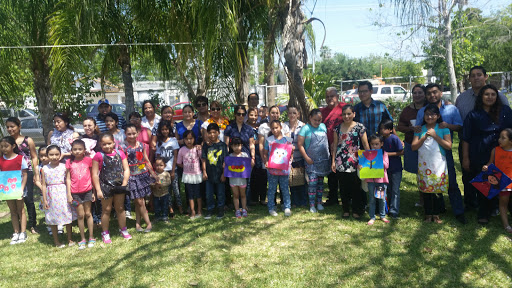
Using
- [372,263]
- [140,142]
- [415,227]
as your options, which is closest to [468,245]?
[415,227]

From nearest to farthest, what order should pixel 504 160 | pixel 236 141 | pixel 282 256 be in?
1. pixel 282 256
2. pixel 504 160
3. pixel 236 141

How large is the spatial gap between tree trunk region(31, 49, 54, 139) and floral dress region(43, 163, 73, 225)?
2.93 m

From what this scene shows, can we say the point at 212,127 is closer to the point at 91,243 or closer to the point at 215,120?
the point at 215,120

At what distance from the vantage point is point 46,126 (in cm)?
771

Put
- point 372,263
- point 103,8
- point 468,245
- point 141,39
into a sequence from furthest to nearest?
1. point 141,39
2. point 103,8
3. point 468,245
4. point 372,263

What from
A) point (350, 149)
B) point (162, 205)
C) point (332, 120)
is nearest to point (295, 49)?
point (332, 120)

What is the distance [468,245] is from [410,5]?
2730 millimetres

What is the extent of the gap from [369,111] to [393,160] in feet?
2.53

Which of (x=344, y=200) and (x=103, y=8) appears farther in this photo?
(x=103, y=8)

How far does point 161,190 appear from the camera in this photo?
578cm

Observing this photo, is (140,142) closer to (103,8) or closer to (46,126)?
(103,8)

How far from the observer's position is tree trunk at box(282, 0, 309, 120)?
622cm

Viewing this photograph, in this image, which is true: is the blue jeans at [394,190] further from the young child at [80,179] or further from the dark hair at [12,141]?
the dark hair at [12,141]

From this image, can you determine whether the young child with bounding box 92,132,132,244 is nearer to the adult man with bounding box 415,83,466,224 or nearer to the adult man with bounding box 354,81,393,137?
the adult man with bounding box 354,81,393,137
